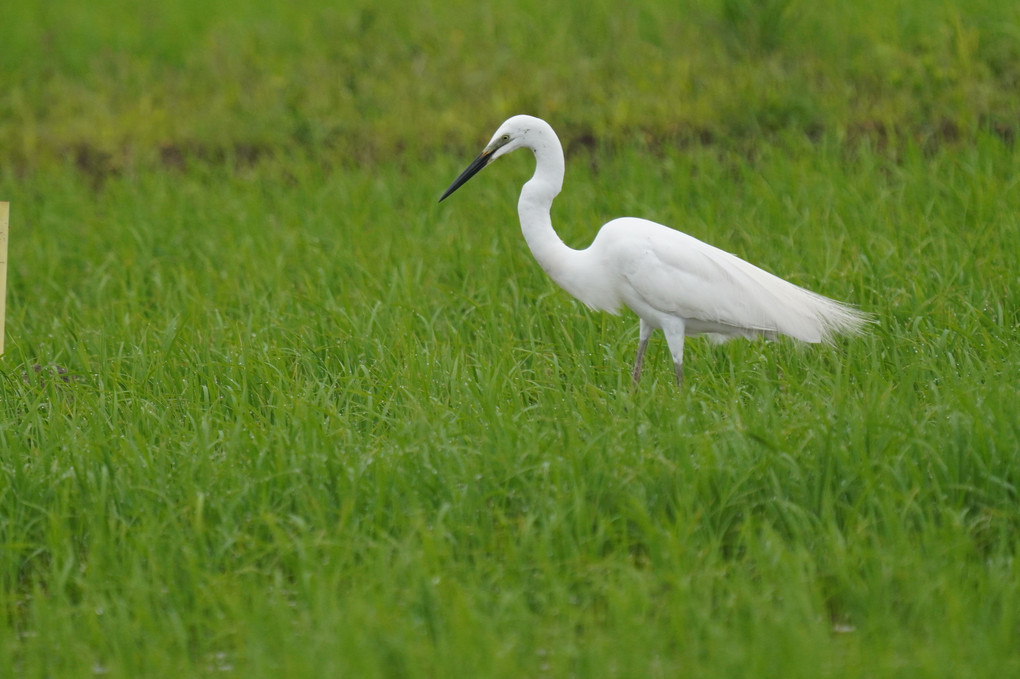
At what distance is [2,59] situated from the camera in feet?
38.6

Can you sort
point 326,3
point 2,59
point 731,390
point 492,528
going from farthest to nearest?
1. point 326,3
2. point 2,59
3. point 731,390
4. point 492,528

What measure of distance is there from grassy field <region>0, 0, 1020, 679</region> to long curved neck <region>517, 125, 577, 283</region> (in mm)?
400

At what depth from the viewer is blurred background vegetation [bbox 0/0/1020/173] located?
8.15m

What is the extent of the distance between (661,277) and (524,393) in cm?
69

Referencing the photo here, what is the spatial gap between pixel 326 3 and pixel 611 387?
9.34 meters

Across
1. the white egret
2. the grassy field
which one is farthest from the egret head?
the grassy field

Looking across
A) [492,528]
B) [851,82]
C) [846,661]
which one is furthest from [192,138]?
[846,661]

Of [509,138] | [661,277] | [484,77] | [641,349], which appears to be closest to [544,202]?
[509,138]

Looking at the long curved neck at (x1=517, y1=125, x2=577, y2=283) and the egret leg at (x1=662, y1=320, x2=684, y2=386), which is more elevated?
the long curved neck at (x1=517, y1=125, x2=577, y2=283)

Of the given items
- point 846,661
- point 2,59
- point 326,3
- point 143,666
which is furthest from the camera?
point 326,3

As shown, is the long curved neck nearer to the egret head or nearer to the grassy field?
the egret head

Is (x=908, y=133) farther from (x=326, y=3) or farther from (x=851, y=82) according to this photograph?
(x=326, y=3)

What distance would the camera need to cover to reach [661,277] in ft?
14.3

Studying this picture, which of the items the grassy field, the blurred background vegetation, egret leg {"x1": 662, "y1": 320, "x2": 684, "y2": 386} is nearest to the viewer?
the grassy field
